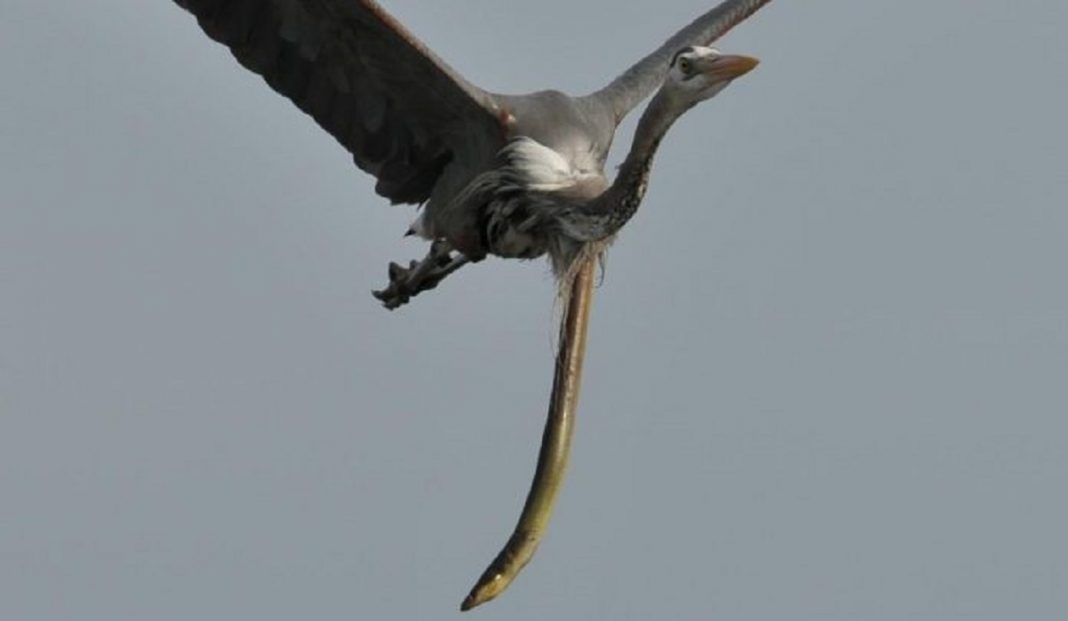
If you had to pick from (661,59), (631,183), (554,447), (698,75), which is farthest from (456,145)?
(698,75)

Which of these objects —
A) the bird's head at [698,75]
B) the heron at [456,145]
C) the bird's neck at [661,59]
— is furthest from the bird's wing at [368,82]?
the bird's head at [698,75]

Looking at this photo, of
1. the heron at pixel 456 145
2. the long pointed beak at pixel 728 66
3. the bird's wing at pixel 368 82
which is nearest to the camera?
the long pointed beak at pixel 728 66

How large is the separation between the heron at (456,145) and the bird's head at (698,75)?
0.55 metres

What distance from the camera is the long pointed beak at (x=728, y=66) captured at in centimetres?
2002

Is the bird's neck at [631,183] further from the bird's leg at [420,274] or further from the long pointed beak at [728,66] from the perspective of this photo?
the bird's leg at [420,274]

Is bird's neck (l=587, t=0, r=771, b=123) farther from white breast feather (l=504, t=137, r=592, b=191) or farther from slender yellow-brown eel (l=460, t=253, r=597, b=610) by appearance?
slender yellow-brown eel (l=460, t=253, r=597, b=610)

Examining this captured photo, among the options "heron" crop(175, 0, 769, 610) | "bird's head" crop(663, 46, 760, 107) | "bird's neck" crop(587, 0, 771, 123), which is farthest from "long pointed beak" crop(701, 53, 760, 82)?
"bird's neck" crop(587, 0, 771, 123)

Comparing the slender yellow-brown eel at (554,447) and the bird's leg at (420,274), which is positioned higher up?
the bird's leg at (420,274)

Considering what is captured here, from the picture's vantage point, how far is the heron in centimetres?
2188

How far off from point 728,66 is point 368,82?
3.56 m

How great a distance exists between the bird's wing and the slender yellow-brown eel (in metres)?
1.21

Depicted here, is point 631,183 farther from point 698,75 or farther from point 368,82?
point 368,82

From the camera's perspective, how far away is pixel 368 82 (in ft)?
76.0

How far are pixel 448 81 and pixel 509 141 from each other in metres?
0.51
